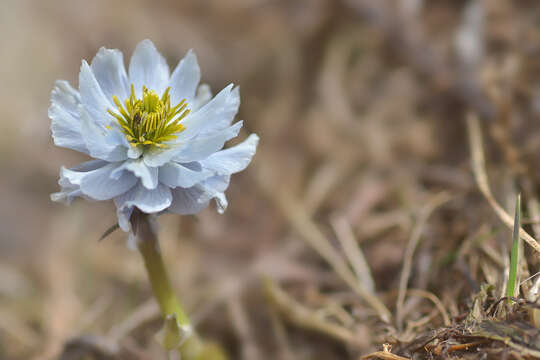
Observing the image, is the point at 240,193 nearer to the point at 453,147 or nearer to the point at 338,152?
Result: the point at 338,152

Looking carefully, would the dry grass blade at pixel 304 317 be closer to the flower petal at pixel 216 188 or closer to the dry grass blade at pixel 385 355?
the dry grass blade at pixel 385 355

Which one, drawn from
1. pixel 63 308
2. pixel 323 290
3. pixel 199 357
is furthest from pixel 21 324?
pixel 323 290

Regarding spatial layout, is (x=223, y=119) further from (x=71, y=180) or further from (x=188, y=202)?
(x=71, y=180)

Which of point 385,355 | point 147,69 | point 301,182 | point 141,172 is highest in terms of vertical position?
point 147,69

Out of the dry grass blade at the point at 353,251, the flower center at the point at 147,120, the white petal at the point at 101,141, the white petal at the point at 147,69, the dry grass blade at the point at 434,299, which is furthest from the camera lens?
the dry grass blade at the point at 353,251

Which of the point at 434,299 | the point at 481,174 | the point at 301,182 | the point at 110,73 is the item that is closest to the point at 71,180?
the point at 110,73

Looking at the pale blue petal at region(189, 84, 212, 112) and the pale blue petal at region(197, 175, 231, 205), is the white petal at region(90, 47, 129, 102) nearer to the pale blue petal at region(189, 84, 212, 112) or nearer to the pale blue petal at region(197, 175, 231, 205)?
the pale blue petal at region(189, 84, 212, 112)

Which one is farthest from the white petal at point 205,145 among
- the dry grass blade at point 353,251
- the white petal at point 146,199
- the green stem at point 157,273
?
the dry grass blade at point 353,251
